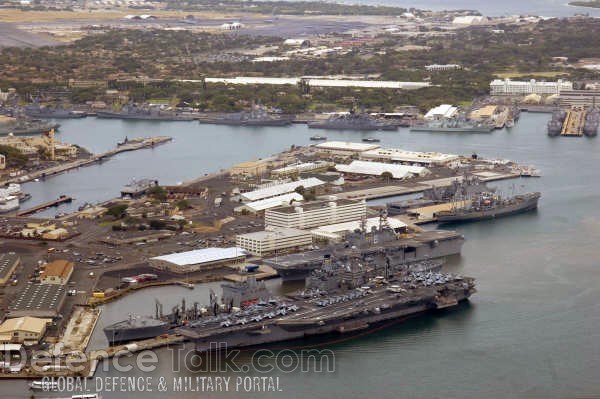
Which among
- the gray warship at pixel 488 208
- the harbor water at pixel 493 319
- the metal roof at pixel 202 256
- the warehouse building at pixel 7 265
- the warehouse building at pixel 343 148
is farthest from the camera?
the warehouse building at pixel 343 148

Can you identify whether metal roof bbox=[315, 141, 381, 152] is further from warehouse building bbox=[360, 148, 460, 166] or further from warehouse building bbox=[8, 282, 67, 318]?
warehouse building bbox=[8, 282, 67, 318]

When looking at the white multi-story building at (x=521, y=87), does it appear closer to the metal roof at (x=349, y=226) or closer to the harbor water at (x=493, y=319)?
the harbor water at (x=493, y=319)

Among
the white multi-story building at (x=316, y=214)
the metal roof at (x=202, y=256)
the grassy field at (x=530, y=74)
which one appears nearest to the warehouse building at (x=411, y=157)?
the white multi-story building at (x=316, y=214)

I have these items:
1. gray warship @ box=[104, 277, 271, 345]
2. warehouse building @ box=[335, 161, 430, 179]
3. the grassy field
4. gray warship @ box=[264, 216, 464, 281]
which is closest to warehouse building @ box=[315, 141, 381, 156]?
warehouse building @ box=[335, 161, 430, 179]

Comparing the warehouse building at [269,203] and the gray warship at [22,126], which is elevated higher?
the warehouse building at [269,203]

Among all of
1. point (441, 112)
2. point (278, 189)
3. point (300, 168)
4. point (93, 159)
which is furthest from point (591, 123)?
point (93, 159)

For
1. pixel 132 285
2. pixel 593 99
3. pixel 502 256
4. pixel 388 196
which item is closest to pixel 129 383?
pixel 132 285

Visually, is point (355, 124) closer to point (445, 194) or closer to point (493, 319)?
point (445, 194)
